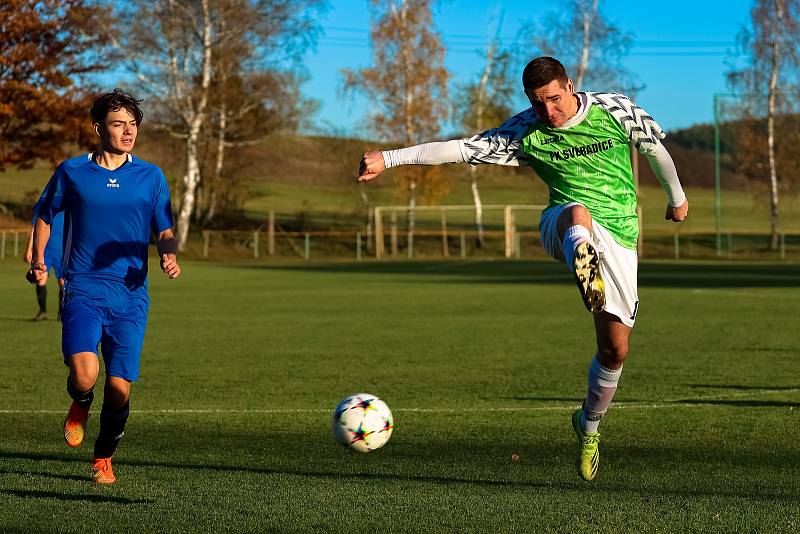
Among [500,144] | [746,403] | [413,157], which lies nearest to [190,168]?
[746,403]

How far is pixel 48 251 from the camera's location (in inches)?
290

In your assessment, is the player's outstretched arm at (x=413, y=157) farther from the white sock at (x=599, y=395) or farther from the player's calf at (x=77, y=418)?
the player's calf at (x=77, y=418)

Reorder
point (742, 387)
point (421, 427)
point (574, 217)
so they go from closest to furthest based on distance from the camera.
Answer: point (574, 217) → point (421, 427) → point (742, 387)

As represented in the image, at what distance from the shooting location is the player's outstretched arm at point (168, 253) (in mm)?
7098

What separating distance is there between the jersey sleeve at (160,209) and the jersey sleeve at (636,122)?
8.22 feet

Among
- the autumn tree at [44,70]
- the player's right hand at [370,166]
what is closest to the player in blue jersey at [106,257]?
the player's right hand at [370,166]

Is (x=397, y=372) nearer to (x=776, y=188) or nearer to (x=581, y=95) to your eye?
(x=581, y=95)

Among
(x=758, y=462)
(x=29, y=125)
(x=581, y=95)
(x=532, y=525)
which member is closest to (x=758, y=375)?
(x=758, y=462)

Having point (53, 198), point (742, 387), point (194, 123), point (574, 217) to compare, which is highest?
point (194, 123)

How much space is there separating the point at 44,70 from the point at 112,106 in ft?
135

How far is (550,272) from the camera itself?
3797 cm

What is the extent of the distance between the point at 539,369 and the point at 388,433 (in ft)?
20.9

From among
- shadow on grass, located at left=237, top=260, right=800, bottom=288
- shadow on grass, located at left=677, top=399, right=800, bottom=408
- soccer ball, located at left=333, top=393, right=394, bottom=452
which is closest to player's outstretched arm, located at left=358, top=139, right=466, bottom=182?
soccer ball, located at left=333, top=393, right=394, bottom=452

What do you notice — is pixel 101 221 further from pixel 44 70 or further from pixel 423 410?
pixel 44 70
